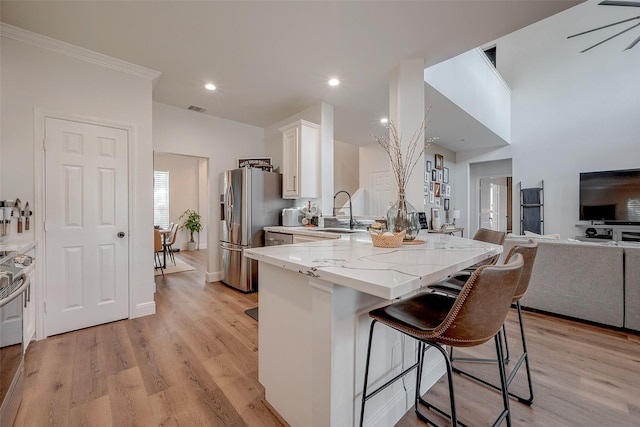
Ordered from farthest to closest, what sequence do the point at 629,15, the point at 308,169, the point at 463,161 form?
the point at 463,161
the point at 629,15
the point at 308,169

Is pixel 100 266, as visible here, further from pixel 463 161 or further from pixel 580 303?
pixel 463 161

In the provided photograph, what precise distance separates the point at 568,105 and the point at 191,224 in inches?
354

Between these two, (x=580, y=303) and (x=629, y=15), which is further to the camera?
(x=629, y=15)

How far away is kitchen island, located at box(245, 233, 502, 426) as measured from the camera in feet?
3.43

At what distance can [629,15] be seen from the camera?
15.6ft

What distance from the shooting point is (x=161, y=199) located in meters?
7.20

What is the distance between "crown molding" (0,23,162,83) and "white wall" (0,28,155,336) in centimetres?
3

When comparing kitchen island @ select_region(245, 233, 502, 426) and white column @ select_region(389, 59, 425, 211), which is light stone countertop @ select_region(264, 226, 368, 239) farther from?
kitchen island @ select_region(245, 233, 502, 426)

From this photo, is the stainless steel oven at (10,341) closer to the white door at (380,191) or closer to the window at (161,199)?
the white door at (380,191)

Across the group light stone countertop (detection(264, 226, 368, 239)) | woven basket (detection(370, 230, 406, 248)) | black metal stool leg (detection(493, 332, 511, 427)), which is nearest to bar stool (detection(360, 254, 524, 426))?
black metal stool leg (detection(493, 332, 511, 427))

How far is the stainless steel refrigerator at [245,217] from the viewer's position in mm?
3633

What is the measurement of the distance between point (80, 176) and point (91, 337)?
1.47 meters

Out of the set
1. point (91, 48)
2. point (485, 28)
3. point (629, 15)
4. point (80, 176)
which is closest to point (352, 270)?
point (485, 28)

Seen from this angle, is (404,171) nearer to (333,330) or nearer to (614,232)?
(333,330)
